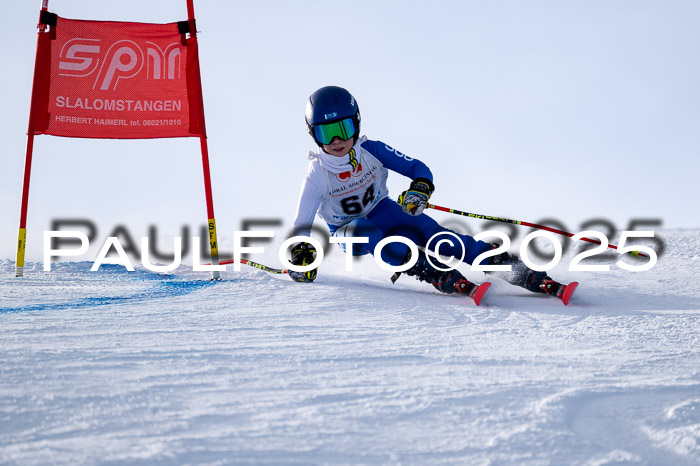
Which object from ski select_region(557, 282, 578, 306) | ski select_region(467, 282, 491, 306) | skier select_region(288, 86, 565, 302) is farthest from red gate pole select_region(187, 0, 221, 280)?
ski select_region(557, 282, 578, 306)

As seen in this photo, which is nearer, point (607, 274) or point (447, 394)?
point (447, 394)

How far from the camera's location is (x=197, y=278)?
13.5 feet

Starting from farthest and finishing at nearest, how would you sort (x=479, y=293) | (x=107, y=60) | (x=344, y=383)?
(x=107, y=60)
(x=479, y=293)
(x=344, y=383)

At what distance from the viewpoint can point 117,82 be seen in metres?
4.16

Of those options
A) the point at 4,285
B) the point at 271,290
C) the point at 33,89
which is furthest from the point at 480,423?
the point at 33,89

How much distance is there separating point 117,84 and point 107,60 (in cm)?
17

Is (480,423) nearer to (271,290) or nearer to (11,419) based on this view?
(11,419)

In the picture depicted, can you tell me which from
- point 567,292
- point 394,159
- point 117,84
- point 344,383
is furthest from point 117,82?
point 344,383

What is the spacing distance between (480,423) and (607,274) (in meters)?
3.01

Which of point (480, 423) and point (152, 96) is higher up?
point (152, 96)

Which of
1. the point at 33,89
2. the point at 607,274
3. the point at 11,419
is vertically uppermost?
the point at 33,89

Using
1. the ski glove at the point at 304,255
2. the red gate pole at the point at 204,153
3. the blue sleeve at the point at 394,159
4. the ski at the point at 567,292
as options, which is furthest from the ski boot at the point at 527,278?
the red gate pole at the point at 204,153

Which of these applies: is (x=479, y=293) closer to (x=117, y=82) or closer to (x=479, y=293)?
(x=479, y=293)

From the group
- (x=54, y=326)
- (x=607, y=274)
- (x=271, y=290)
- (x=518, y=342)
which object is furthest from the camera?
(x=607, y=274)
